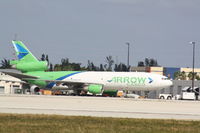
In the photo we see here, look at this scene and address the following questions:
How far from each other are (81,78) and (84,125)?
4677cm

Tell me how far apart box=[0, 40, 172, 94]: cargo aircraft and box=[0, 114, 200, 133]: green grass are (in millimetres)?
40050

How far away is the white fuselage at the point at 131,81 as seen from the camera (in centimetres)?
6212

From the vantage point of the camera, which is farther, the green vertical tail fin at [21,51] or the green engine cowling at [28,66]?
the green engine cowling at [28,66]

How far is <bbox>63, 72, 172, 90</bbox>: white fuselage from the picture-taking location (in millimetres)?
62125

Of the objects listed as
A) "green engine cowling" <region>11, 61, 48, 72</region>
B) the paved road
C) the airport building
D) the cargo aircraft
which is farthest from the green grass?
the airport building

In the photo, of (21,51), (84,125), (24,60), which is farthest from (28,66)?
(84,125)

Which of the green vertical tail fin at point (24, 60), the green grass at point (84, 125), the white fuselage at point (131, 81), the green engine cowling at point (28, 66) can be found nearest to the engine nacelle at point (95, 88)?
the white fuselage at point (131, 81)

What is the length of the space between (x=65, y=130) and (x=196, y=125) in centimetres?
695

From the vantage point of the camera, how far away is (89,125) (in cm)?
1930

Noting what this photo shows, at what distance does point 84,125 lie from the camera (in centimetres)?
1922

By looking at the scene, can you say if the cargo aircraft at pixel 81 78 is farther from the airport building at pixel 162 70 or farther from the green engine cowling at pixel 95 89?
the airport building at pixel 162 70

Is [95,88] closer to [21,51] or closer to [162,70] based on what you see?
[21,51]

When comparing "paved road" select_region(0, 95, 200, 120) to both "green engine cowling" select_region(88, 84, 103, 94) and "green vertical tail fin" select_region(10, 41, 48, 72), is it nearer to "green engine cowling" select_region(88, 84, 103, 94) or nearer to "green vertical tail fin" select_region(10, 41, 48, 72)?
"green engine cowling" select_region(88, 84, 103, 94)

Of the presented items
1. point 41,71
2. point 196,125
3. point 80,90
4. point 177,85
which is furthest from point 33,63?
point 196,125
